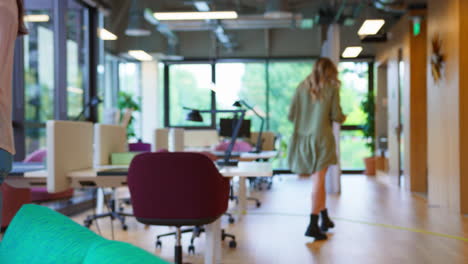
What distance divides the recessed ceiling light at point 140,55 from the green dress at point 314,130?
6.89 meters

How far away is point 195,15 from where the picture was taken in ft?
A: 30.0

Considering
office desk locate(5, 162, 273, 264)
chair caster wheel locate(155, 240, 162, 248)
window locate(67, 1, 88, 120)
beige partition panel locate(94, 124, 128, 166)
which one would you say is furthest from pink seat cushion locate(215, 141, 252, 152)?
office desk locate(5, 162, 273, 264)

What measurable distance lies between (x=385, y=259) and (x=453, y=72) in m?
2.84

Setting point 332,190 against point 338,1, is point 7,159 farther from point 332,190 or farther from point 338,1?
point 338,1

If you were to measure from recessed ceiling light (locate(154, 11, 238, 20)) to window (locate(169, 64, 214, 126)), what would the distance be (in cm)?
198

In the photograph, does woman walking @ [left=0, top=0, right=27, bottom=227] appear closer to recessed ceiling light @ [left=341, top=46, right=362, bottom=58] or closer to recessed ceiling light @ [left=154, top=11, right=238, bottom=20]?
recessed ceiling light @ [left=341, top=46, right=362, bottom=58]

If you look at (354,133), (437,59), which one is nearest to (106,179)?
(437,59)

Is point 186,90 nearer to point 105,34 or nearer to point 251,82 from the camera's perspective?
point 251,82

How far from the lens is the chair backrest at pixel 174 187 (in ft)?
8.69

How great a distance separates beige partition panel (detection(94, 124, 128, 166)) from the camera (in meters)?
3.83

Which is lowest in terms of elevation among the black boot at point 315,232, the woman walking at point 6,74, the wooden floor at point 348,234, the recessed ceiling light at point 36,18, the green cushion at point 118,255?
the wooden floor at point 348,234

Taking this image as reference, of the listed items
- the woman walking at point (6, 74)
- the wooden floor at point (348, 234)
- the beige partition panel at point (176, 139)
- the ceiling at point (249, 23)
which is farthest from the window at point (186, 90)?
the woman walking at point (6, 74)

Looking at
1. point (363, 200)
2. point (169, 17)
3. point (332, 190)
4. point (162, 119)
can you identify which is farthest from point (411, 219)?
point (162, 119)

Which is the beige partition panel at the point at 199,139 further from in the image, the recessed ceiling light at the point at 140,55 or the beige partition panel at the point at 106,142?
the beige partition panel at the point at 106,142
